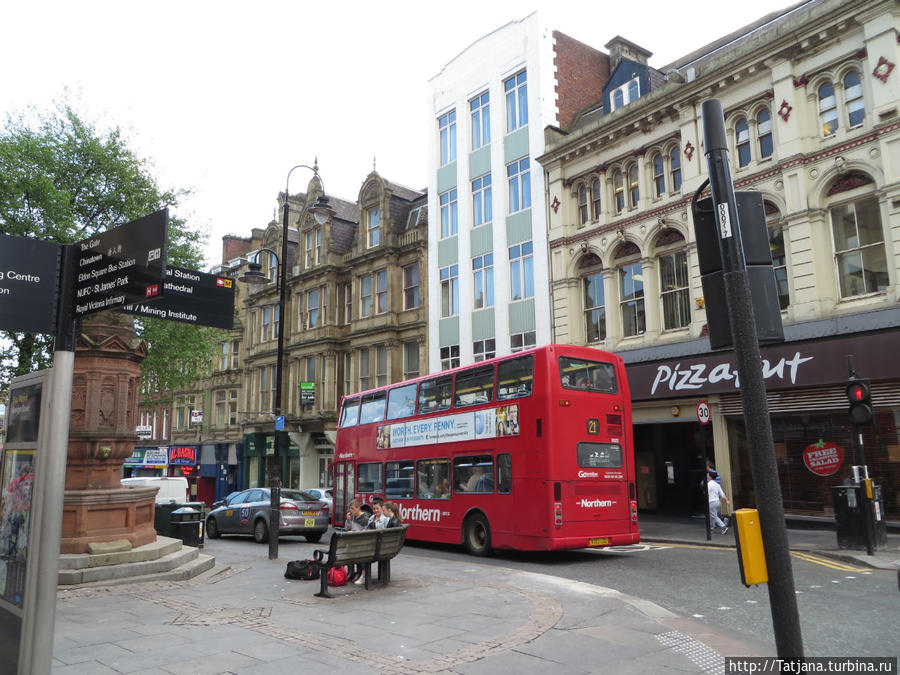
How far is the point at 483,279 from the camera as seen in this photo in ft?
97.8

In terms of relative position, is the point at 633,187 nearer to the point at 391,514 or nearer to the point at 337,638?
the point at 391,514

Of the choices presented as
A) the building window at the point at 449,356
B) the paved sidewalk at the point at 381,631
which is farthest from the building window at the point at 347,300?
the paved sidewalk at the point at 381,631

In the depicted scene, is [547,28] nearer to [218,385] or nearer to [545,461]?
[545,461]

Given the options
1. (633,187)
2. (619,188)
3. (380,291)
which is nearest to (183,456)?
(380,291)

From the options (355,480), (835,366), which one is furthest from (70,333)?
(835,366)

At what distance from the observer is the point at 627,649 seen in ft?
21.8

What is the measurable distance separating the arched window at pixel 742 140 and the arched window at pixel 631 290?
4351 mm

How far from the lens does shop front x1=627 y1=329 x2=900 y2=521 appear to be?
56.2ft

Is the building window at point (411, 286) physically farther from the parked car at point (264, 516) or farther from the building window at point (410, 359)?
the parked car at point (264, 516)

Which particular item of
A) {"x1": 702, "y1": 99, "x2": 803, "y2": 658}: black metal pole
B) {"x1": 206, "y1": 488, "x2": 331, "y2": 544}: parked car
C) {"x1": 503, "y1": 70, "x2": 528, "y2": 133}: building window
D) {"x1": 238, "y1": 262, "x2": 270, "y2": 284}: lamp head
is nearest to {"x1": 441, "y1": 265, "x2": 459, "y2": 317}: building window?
{"x1": 503, "y1": 70, "x2": 528, "y2": 133}: building window

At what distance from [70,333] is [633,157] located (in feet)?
71.9

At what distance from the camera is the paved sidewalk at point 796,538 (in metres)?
12.4

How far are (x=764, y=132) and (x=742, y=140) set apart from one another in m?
0.73

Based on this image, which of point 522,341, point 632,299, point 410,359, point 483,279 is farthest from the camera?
point 410,359
